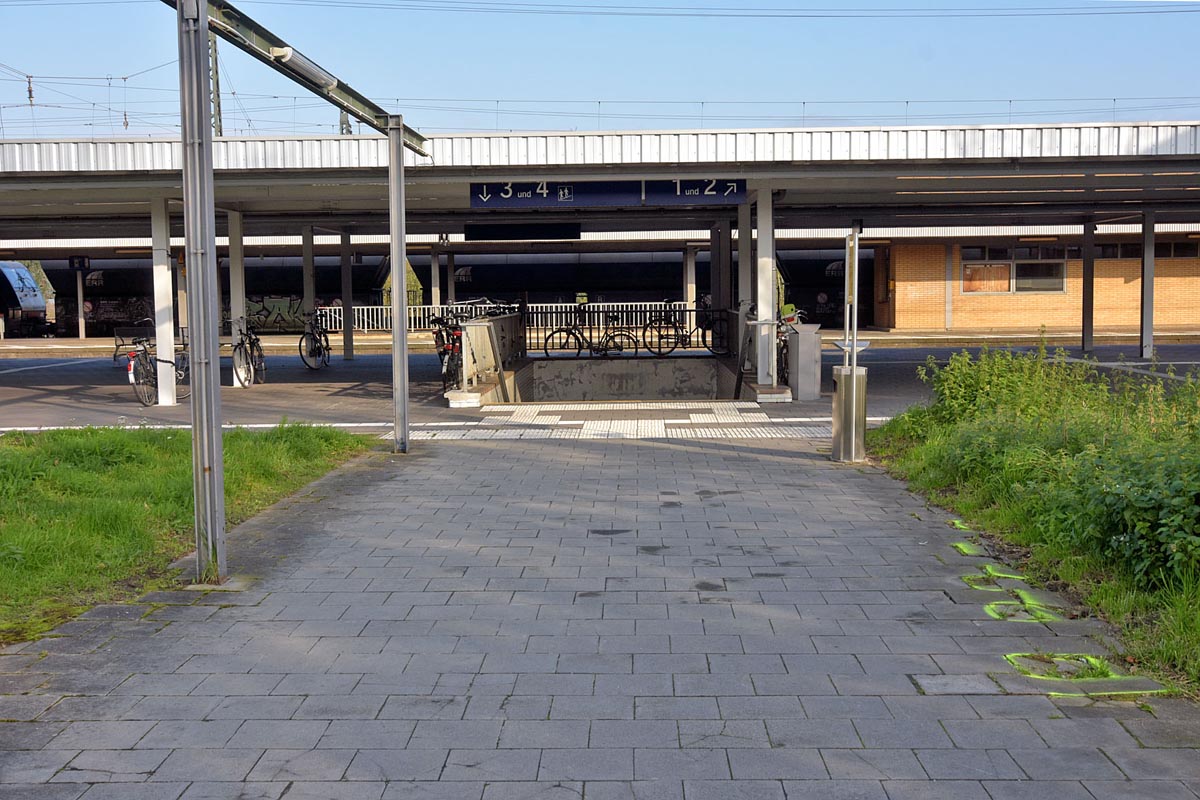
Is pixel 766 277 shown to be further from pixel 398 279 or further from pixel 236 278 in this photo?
pixel 236 278

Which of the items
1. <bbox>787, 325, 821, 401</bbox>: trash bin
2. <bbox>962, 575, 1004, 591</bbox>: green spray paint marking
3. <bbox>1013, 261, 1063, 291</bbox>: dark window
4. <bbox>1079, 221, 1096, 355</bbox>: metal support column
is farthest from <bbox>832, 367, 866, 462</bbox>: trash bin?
<bbox>1013, 261, 1063, 291</bbox>: dark window

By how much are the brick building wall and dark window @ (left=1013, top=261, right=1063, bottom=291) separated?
0.19m

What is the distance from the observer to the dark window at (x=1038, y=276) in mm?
35156

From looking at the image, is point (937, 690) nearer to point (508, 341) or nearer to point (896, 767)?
point (896, 767)

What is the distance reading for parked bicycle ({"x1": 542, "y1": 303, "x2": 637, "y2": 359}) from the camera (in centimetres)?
2483

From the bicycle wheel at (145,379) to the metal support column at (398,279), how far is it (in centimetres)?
607

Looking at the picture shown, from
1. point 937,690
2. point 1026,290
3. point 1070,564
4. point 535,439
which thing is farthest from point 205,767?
point 1026,290

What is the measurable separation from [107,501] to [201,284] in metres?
2.42

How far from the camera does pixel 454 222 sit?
24.9 metres

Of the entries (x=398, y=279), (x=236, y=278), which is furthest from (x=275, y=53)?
(x=236, y=278)

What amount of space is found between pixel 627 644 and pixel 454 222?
20594 mm

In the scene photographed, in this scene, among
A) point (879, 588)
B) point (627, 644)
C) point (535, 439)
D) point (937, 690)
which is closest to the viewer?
point (937, 690)

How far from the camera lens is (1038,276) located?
35219 mm

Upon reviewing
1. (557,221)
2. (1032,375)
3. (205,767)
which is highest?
(557,221)
